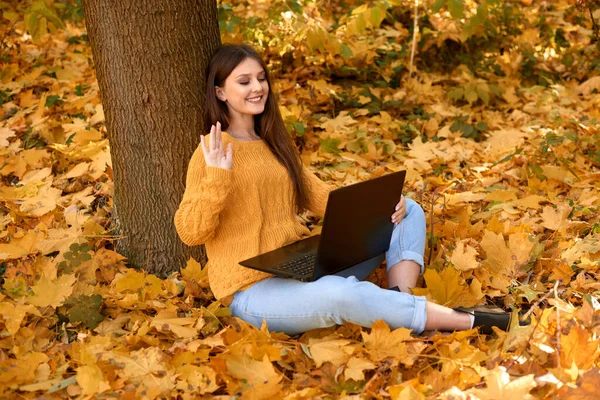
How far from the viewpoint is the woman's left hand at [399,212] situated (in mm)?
3021

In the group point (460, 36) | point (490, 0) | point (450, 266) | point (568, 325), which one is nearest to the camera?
point (568, 325)

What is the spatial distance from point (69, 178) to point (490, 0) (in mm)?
2965

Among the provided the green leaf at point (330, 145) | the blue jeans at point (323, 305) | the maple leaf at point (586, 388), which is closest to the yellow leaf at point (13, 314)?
the blue jeans at point (323, 305)

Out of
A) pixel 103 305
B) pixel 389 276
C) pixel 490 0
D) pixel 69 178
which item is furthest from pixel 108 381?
pixel 490 0

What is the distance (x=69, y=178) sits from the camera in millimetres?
4016

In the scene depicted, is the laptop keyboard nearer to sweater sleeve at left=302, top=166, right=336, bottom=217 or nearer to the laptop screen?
the laptop screen

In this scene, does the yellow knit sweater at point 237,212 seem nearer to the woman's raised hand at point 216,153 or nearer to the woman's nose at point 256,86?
the woman's raised hand at point 216,153

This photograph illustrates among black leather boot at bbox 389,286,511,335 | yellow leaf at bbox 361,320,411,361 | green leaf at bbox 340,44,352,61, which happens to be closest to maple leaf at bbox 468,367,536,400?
yellow leaf at bbox 361,320,411,361

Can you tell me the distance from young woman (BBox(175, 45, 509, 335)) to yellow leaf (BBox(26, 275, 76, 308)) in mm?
550

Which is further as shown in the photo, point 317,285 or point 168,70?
point 168,70

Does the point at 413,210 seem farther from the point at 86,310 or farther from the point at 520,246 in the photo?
the point at 86,310

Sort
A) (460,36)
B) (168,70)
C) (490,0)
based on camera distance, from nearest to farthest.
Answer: (168,70) → (490,0) → (460,36)

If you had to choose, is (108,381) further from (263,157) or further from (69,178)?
(69,178)

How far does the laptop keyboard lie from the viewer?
266cm
